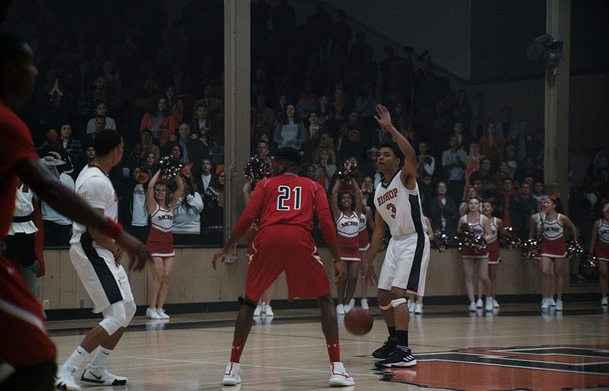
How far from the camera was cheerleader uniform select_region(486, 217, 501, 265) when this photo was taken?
2178 centimetres

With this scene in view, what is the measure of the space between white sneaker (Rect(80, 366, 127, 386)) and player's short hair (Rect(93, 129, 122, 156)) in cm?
189

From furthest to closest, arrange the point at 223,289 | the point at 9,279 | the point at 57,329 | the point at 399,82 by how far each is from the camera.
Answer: the point at 399,82
the point at 223,289
the point at 57,329
the point at 9,279

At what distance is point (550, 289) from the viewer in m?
21.9

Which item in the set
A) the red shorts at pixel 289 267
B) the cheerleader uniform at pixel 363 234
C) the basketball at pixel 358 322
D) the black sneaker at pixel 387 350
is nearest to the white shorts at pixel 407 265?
the black sneaker at pixel 387 350

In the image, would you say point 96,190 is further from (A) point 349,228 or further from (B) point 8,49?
(A) point 349,228

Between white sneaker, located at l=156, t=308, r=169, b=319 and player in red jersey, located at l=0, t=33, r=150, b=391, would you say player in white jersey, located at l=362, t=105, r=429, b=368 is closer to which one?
player in red jersey, located at l=0, t=33, r=150, b=391

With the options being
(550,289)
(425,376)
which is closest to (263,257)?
(425,376)

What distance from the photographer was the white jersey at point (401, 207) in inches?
429

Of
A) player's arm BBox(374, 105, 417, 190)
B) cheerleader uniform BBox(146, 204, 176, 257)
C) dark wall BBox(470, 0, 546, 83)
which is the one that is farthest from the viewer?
dark wall BBox(470, 0, 546, 83)

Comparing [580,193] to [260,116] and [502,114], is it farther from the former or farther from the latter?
[260,116]

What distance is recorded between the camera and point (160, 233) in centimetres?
1811

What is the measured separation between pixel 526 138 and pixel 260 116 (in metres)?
7.65

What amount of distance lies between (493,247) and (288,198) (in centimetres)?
1319


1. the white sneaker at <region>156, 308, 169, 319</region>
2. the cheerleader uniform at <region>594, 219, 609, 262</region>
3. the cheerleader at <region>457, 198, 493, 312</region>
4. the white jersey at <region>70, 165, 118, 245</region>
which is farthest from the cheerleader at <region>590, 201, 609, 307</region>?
the white jersey at <region>70, 165, 118, 245</region>
